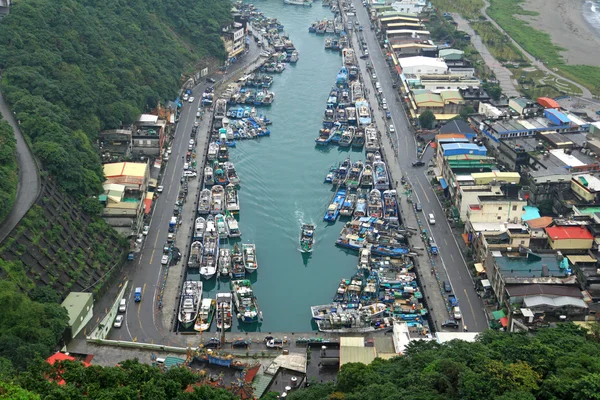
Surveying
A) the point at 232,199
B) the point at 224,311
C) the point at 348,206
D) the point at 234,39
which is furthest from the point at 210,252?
the point at 234,39

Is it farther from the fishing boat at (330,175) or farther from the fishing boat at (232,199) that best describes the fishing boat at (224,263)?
the fishing boat at (330,175)

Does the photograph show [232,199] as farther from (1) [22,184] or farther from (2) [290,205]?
(1) [22,184]

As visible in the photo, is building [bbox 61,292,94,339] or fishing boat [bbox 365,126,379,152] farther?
fishing boat [bbox 365,126,379,152]

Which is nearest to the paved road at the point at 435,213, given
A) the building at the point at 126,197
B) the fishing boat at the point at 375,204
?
the fishing boat at the point at 375,204

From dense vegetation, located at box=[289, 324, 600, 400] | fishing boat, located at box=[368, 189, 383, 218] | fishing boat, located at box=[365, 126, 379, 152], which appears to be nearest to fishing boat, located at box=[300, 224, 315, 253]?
fishing boat, located at box=[368, 189, 383, 218]

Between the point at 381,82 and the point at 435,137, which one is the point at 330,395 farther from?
the point at 381,82

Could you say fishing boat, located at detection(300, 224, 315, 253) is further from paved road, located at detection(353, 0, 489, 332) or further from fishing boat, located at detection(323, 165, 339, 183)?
paved road, located at detection(353, 0, 489, 332)
